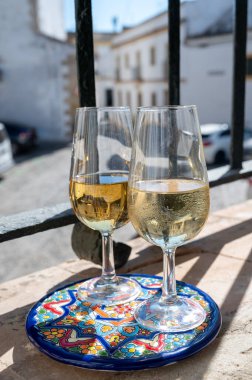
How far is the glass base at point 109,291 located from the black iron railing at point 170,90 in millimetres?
159

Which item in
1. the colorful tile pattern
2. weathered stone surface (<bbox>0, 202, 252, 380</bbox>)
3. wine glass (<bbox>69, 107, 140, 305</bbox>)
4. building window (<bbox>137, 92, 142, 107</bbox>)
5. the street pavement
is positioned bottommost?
the street pavement

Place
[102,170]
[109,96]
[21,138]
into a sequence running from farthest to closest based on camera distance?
[109,96] → [21,138] → [102,170]

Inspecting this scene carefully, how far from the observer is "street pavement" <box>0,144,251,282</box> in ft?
17.6

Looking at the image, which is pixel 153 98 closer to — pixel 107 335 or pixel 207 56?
pixel 207 56

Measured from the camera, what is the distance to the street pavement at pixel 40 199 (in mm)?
5352

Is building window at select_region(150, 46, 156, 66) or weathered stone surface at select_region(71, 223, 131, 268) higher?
building window at select_region(150, 46, 156, 66)

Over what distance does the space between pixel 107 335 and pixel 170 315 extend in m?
0.10

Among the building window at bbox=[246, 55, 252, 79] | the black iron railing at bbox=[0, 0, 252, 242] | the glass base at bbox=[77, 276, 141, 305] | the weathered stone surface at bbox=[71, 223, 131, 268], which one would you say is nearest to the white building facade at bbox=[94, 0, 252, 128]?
the building window at bbox=[246, 55, 252, 79]

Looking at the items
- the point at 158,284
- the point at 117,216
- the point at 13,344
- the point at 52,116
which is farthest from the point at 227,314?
the point at 52,116

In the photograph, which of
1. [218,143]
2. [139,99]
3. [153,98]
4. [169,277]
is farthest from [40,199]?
[139,99]

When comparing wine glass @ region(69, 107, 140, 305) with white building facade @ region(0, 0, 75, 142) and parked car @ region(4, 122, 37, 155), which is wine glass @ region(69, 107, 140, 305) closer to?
parked car @ region(4, 122, 37, 155)

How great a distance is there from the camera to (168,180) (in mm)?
688

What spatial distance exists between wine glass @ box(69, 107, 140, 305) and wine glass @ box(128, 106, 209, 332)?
0.29ft

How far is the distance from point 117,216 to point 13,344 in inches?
10.2
